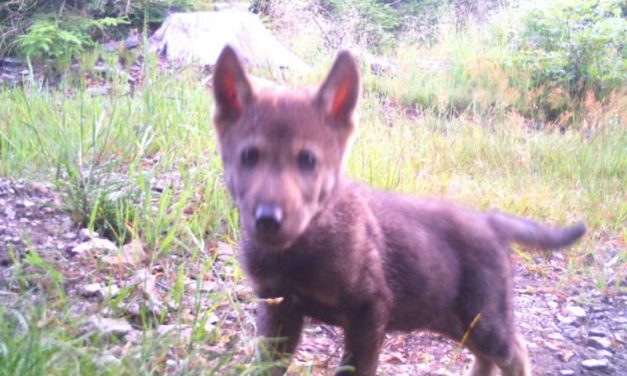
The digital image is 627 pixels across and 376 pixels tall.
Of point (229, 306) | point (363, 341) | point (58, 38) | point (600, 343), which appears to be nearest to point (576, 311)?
point (600, 343)

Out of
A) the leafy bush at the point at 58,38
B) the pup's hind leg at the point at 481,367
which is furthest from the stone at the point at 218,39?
the pup's hind leg at the point at 481,367

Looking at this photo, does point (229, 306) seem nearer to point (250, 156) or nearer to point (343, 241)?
point (343, 241)

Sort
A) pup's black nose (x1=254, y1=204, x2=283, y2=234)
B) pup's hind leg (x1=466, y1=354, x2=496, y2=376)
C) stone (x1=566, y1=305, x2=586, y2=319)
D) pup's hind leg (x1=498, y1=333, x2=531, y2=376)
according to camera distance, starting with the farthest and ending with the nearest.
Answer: stone (x1=566, y1=305, x2=586, y2=319) → pup's hind leg (x1=466, y1=354, x2=496, y2=376) → pup's hind leg (x1=498, y1=333, x2=531, y2=376) → pup's black nose (x1=254, y1=204, x2=283, y2=234)

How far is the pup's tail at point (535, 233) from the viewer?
4.09m

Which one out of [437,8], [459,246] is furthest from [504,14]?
[459,246]

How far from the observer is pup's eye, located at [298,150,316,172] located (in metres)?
3.12

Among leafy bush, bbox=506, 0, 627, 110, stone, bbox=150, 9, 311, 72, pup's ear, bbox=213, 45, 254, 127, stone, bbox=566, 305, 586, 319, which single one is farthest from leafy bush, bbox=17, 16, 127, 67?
stone, bbox=566, 305, 586, 319

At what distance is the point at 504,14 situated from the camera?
46.3 ft

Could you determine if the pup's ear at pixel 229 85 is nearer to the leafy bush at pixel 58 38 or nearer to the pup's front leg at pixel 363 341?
the pup's front leg at pixel 363 341

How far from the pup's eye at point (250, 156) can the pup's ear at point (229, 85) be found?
1.01 ft

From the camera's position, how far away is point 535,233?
4113mm

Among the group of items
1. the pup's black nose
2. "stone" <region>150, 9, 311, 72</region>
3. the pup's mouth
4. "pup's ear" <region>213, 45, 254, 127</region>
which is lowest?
"stone" <region>150, 9, 311, 72</region>

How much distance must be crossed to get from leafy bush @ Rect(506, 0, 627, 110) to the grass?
0.82 m

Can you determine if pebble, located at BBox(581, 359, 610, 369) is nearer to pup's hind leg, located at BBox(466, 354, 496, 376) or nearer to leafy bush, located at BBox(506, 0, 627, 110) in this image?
pup's hind leg, located at BBox(466, 354, 496, 376)
